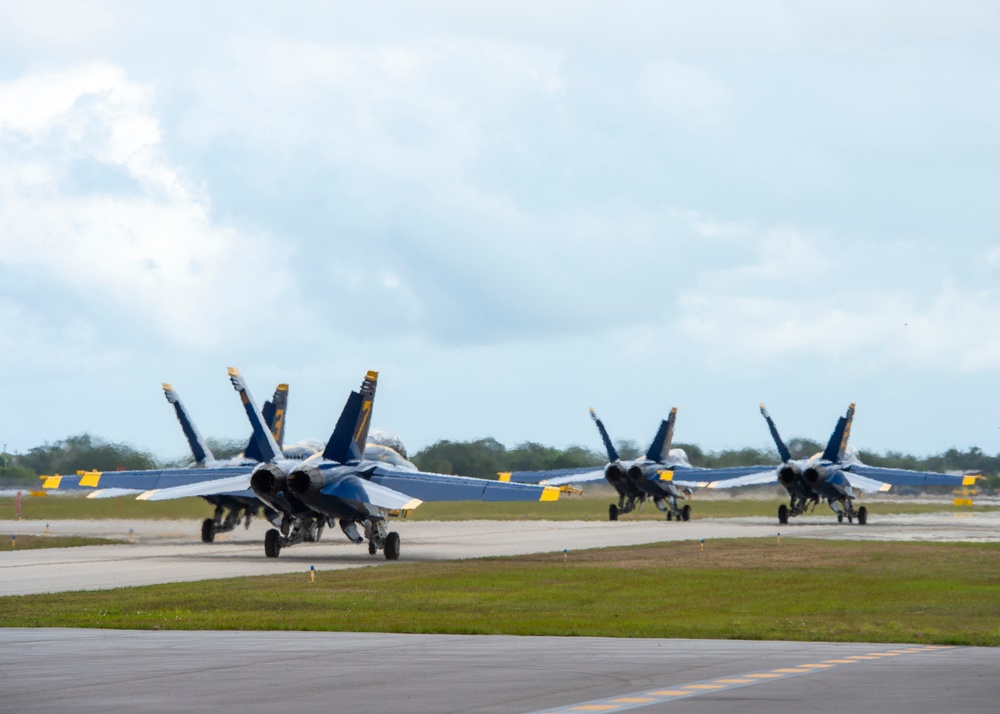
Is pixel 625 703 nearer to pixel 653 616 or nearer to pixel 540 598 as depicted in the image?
pixel 653 616

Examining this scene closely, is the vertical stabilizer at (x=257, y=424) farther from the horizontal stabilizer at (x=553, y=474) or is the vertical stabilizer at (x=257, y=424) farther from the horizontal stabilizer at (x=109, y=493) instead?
the horizontal stabilizer at (x=553, y=474)

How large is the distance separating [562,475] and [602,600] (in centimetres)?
3999

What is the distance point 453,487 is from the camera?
3366cm

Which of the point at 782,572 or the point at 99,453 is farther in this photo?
the point at 99,453

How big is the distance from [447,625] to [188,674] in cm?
644

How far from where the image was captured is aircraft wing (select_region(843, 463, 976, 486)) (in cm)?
5731

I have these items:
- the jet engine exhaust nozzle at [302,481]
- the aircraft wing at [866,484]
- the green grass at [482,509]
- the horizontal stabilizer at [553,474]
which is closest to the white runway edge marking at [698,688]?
the jet engine exhaust nozzle at [302,481]

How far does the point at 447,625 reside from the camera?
1909cm

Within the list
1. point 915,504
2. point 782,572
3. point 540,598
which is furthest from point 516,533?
point 915,504

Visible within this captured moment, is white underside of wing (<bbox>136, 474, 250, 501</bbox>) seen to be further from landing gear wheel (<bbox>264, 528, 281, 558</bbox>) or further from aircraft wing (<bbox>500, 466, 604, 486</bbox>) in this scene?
aircraft wing (<bbox>500, 466, 604, 486</bbox>)

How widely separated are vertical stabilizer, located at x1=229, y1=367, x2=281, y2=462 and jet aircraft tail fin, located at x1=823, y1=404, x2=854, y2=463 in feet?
93.5

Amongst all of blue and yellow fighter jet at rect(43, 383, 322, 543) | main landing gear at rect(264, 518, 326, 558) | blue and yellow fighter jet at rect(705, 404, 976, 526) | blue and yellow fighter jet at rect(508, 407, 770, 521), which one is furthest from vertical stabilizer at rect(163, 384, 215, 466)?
blue and yellow fighter jet at rect(705, 404, 976, 526)

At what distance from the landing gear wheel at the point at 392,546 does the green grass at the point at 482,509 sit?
18514 millimetres

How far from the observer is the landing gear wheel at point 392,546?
3419 centimetres
